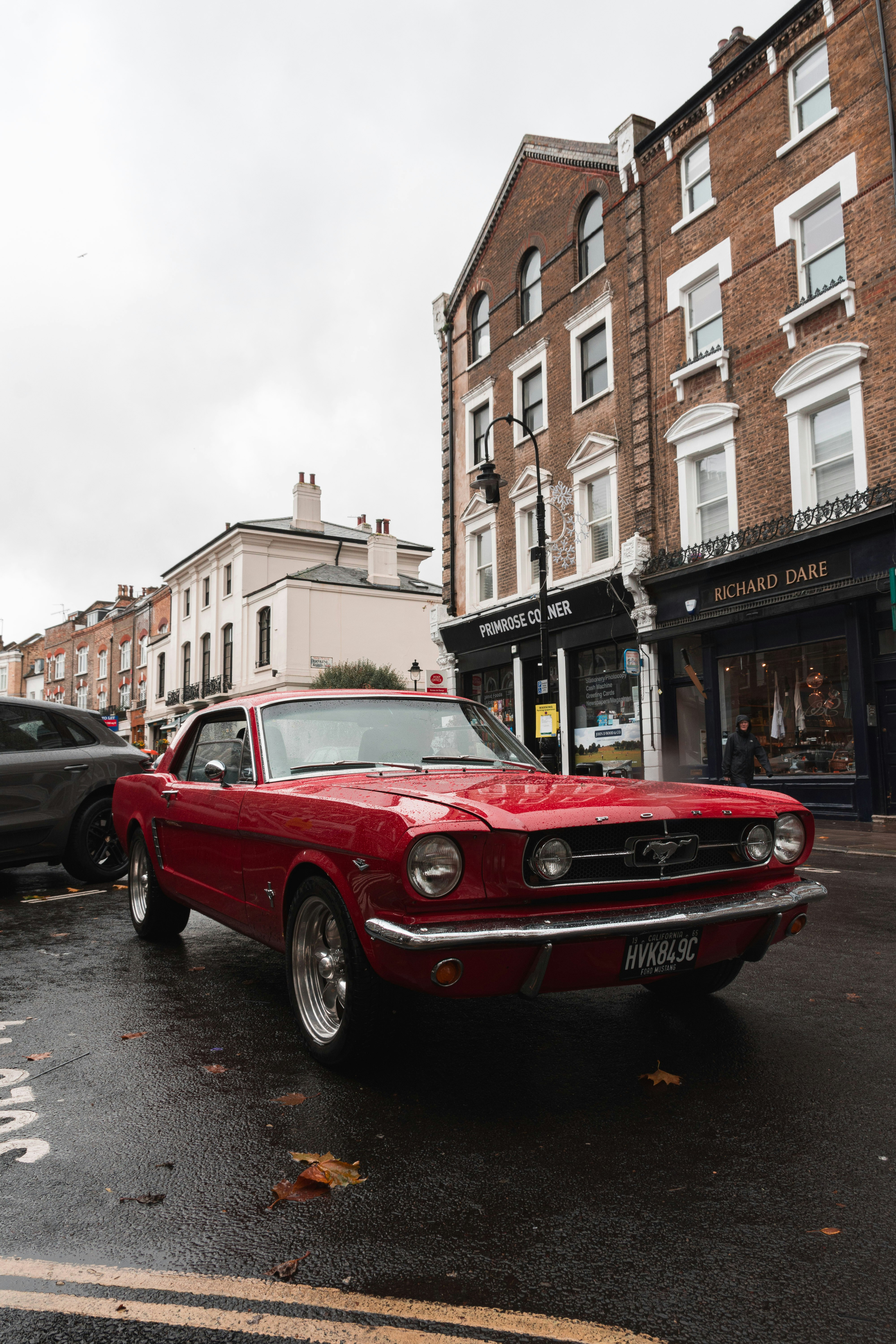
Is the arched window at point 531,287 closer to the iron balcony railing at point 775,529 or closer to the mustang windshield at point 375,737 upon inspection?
the iron balcony railing at point 775,529

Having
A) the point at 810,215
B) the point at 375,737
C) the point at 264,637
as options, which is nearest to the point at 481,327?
the point at 810,215

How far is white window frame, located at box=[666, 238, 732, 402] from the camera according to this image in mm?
17703

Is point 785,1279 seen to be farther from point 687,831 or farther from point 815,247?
point 815,247

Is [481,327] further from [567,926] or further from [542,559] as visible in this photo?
[567,926]

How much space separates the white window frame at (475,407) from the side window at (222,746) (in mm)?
20195

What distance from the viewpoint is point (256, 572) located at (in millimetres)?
41406

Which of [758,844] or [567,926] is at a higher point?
[758,844]

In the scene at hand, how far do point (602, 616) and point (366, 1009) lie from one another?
17792 millimetres

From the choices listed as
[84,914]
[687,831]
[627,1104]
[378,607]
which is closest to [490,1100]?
[627,1104]

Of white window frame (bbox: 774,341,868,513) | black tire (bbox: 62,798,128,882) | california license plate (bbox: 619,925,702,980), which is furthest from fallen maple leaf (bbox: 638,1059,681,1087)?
white window frame (bbox: 774,341,868,513)

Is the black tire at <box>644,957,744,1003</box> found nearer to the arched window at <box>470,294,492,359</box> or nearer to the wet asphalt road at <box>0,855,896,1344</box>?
the wet asphalt road at <box>0,855,896,1344</box>

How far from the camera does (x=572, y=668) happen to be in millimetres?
22016

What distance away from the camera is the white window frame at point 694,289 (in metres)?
17.7

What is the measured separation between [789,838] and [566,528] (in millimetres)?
18392
